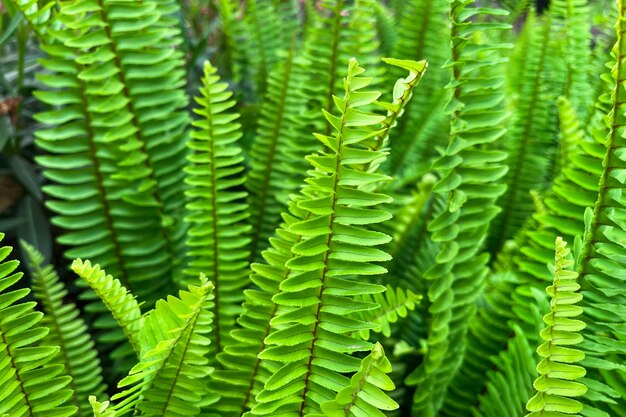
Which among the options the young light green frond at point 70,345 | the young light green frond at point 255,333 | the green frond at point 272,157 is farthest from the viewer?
the green frond at point 272,157

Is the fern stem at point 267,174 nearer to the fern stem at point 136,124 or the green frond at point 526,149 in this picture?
the fern stem at point 136,124

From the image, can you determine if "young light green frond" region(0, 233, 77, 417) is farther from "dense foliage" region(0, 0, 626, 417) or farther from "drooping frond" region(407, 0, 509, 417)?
"drooping frond" region(407, 0, 509, 417)

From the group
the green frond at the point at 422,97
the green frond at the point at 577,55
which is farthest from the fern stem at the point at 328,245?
the green frond at the point at 577,55

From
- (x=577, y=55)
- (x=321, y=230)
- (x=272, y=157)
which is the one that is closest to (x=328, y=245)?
(x=321, y=230)

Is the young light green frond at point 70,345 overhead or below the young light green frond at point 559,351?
below

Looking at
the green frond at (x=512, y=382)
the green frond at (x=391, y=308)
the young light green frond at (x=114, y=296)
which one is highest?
the young light green frond at (x=114, y=296)

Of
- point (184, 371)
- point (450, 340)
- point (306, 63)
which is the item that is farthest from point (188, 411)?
point (306, 63)
